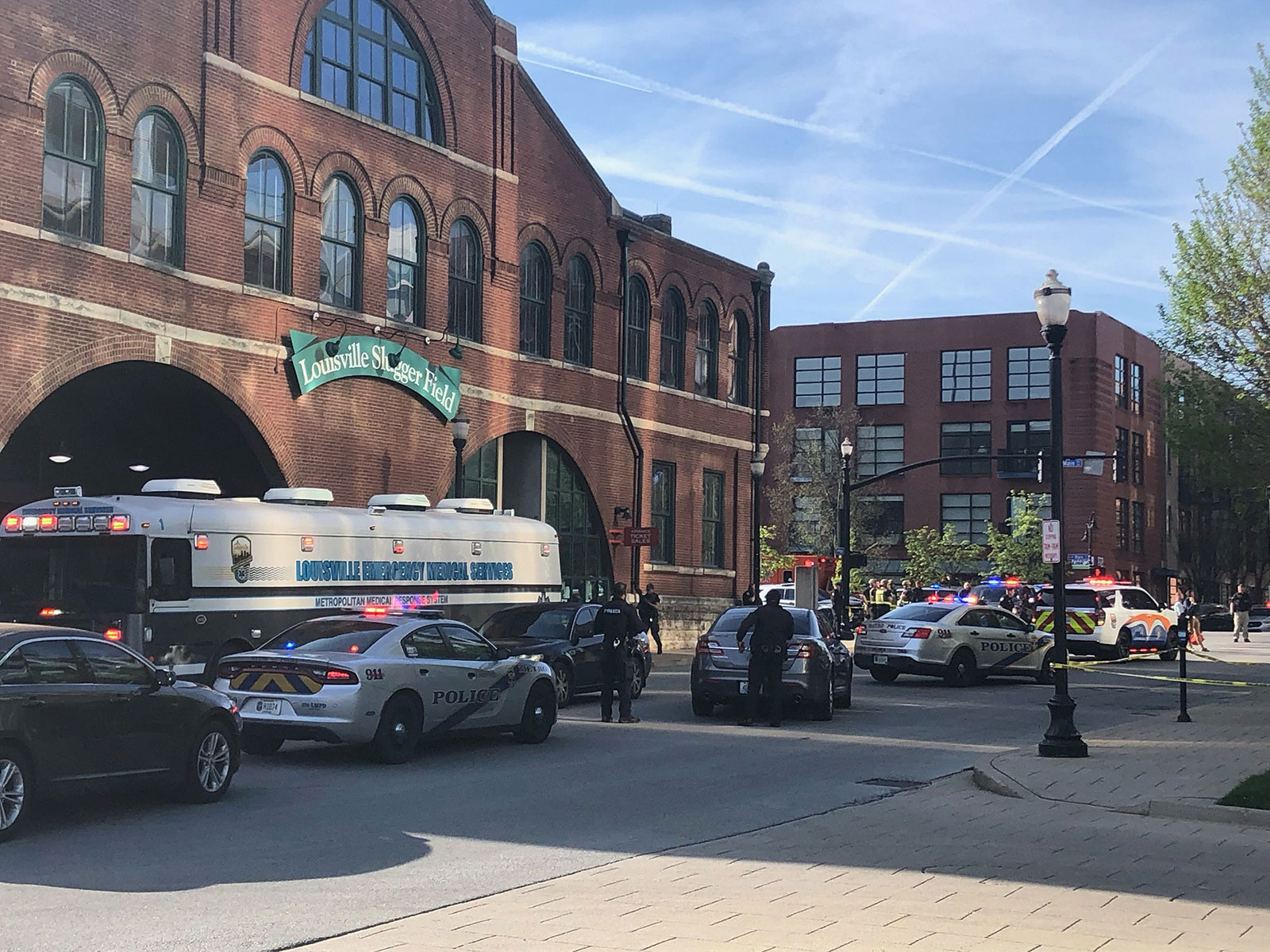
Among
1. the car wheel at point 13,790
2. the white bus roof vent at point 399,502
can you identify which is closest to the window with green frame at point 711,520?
the white bus roof vent at point 399,502

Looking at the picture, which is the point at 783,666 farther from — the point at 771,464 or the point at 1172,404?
the point at 771,464

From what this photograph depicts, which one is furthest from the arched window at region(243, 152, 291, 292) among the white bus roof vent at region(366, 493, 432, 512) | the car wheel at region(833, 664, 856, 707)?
the car wheel at region(833, 664, 856, 707)

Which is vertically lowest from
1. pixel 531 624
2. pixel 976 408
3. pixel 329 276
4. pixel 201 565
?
pixel 531 624

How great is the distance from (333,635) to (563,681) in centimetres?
628

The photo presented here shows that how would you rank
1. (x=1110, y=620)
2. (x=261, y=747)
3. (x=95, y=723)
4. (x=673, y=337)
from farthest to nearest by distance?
(x=673, y=337) → (x=1110, y=620) → (x=261, y=747) → (x=95, y=723)

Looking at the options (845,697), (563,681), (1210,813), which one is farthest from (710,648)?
(1210,813)

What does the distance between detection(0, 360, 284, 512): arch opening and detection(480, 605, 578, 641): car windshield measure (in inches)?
324

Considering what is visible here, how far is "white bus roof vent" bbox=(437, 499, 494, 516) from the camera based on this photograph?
27078mm

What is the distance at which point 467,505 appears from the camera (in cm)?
2705

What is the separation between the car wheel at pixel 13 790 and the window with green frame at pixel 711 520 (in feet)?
107

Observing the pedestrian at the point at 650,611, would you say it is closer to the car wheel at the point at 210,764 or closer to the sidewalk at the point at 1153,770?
the sidewalk at the point at 1153,770

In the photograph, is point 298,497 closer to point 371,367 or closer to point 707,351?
point 371,367

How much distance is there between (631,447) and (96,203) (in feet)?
55.6

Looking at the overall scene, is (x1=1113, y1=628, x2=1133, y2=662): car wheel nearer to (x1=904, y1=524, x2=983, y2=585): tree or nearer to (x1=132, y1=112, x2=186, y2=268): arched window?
(x1=132, y1=112, x2=186, y2=268): arched window
